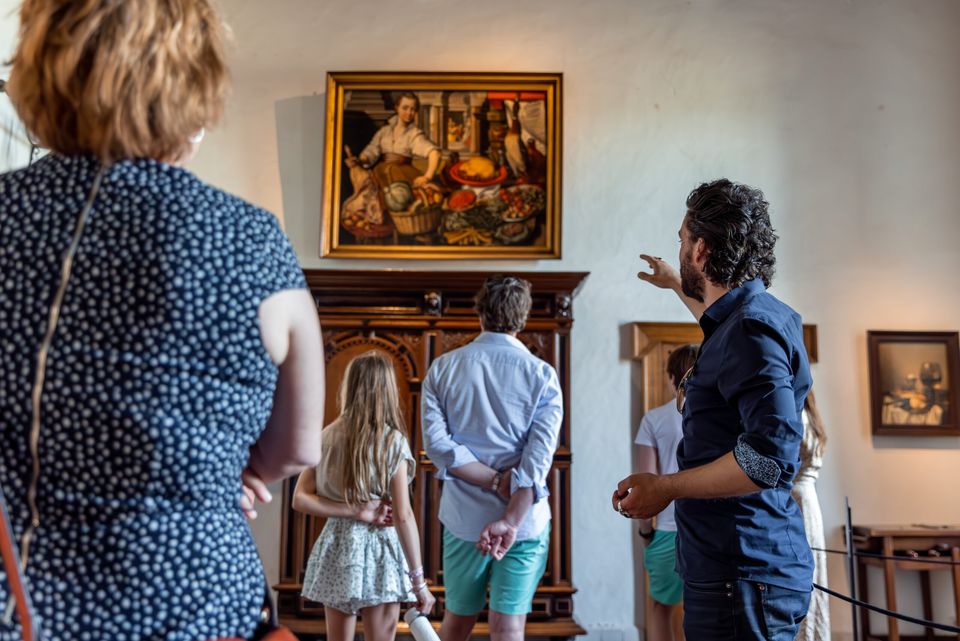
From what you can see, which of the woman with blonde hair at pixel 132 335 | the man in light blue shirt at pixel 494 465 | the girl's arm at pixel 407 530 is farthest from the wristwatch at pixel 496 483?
the woman with blonde hair at pixel 132 335

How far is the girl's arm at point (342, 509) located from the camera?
3.85 metres

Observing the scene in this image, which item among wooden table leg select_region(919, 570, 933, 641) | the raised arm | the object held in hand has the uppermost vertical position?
the raised arm

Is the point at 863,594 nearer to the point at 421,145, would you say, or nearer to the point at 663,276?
the point at 663,276

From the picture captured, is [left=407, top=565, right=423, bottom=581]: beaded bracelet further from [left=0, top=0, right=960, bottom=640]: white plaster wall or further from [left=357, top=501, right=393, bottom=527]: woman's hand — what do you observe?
[left=0, top=0, right=960, bottom=640]: white plaster wall

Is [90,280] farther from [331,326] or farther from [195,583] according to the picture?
[331,326]

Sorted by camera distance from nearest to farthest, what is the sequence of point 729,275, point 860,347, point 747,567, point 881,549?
point 747,567
point 729,275
point 881,549
point 860,347

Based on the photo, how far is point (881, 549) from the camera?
238 inches

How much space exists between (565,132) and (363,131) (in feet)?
5.26

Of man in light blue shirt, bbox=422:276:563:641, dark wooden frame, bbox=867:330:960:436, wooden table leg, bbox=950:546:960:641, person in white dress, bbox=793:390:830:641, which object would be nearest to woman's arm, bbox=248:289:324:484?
man in light blue shirt, bbox=422:276:563:641

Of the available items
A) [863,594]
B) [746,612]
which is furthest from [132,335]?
[863,594]

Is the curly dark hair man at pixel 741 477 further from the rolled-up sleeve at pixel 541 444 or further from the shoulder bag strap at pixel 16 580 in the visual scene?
the shoulder bag strap at pixel 16 580

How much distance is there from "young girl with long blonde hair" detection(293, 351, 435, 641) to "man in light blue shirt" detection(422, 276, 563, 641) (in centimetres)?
19

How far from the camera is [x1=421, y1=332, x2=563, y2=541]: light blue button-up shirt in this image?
367cm

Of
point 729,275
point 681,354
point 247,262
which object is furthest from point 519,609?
point 247,262
